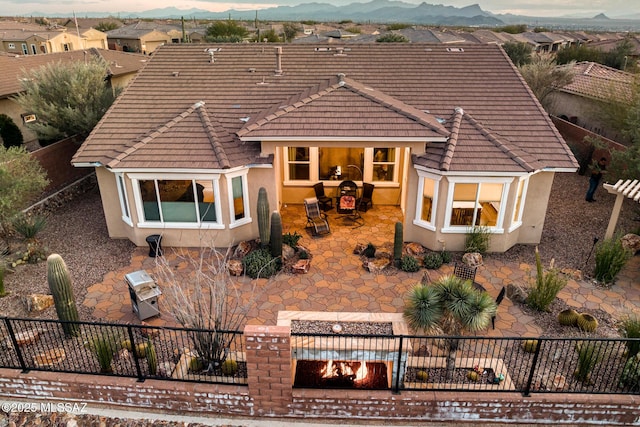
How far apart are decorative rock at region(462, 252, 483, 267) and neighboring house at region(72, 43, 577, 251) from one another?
2.62 ft

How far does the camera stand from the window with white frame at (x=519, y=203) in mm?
13041

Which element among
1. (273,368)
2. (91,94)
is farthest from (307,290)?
(91,94)

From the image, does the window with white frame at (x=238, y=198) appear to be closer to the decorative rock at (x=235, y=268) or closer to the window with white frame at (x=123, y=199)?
the decorative rock at (x=235, y=268)

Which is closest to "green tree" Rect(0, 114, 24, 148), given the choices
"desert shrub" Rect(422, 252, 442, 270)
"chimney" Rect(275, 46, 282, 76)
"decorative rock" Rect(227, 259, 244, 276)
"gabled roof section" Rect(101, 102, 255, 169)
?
"gabled roof section" Rect(101, 102, 255, 169)

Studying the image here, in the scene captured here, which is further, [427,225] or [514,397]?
[427,225]

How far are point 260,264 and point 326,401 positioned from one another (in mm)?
5056

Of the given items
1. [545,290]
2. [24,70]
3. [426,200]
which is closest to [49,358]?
[426,200]

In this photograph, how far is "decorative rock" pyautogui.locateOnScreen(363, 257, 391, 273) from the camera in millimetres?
12445

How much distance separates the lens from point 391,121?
13008mm

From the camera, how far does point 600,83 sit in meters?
24.8

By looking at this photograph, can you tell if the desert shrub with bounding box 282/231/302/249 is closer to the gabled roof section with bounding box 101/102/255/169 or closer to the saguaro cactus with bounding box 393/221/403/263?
the gabled roof section with bounding box 101/102/255/169

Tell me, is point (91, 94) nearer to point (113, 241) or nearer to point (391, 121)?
point (113, 241)

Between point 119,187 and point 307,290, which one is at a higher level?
point 119,187

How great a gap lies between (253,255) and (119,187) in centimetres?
505
